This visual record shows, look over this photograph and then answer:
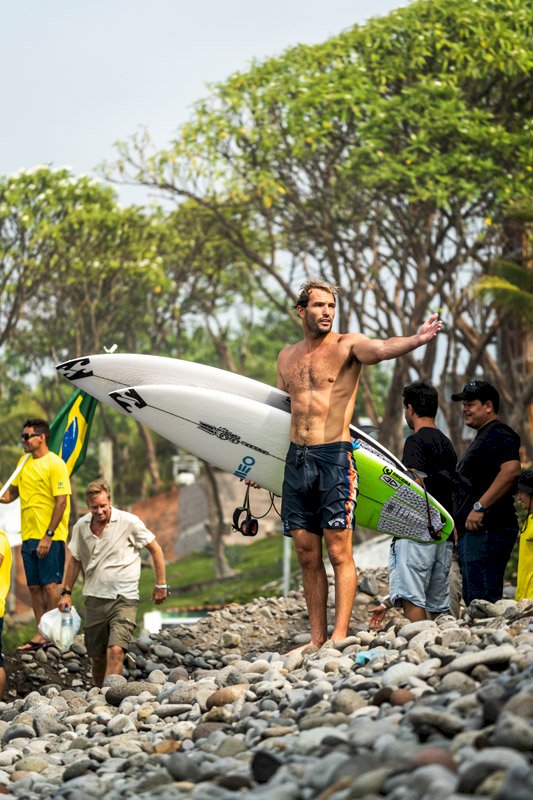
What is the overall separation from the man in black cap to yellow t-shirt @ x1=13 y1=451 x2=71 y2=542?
11.8 ft

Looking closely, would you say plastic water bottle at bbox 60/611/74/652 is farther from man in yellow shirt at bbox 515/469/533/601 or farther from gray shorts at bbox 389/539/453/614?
man in yellow shirt at bbox 515/469/533/601

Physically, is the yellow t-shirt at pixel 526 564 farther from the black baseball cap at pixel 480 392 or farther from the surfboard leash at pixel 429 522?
the black baseball cap at pixel 480 392

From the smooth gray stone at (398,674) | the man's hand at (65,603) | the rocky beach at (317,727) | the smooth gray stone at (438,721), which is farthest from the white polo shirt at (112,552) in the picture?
the smooth gray stone at (438,721)

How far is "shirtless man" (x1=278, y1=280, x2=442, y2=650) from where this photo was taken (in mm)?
7461

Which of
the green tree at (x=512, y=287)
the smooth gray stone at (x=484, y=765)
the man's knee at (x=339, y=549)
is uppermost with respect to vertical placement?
the green tree at (x=512, y=287)

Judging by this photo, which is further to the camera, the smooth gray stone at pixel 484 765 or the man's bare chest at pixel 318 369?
the man's bare chest at pixel 318 369

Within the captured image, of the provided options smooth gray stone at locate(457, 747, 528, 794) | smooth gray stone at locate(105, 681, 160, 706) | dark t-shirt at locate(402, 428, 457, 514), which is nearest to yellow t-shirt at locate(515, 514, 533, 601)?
dark t-shirt at locate(402, 428, 457, 514)

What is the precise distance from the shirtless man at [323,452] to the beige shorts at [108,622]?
1903mm

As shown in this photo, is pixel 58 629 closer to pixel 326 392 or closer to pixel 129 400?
pixel 129 400

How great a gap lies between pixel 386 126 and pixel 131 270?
10.3 meters

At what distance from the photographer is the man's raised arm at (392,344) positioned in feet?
22.9

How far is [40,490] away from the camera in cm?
1027

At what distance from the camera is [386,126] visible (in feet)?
70.3

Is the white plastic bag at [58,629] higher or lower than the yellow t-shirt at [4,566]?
lower
